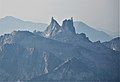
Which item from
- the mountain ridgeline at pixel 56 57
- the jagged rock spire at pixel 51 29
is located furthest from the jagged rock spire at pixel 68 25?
the jagged rock spire at pixel 51 29

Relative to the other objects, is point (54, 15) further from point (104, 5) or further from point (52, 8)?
point (104, 5)

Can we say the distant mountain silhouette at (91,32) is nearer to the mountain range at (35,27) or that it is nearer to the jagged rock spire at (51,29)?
the mountain range at (35,27)

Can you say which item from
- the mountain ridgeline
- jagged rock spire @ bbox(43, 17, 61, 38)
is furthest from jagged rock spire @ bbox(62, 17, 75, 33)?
jagged rock spire @ bbox(43, 17, 61, 38)

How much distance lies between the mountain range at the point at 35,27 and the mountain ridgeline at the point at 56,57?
0.08 metres

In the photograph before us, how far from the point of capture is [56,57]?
17.2ft

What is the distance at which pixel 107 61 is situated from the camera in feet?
17.7

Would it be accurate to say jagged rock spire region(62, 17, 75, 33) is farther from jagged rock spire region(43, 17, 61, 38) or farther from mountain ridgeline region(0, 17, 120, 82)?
jagged rock spire region(43, 17, 61, 38)

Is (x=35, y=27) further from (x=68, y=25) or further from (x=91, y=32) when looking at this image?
(x=91, y=32)

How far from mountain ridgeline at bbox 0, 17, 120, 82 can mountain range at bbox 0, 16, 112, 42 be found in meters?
0.08

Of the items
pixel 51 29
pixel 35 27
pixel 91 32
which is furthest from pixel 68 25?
pixel 35 27

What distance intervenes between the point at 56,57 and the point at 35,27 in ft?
2.35

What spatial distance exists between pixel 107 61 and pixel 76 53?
0.66 m

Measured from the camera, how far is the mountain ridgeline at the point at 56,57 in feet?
16.8

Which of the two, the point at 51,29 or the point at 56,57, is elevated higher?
the point at 51,29
